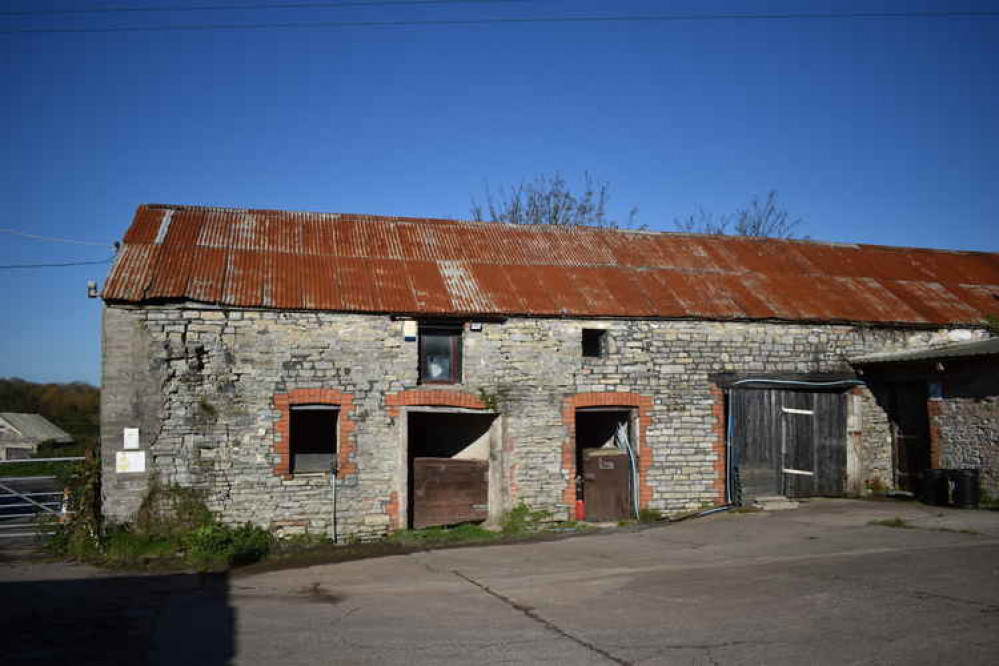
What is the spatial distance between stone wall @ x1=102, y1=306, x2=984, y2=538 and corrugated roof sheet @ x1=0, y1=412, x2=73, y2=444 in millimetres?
33299

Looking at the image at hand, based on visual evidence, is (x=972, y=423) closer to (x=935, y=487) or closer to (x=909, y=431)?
(x=935, y=487)

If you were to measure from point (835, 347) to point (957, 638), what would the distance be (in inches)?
386

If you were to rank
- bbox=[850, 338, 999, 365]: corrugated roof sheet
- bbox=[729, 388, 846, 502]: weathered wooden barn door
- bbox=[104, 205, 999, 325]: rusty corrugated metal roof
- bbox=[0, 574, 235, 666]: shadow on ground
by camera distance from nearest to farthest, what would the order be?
bbox=[0, 574, 235, 666]: shadow on ground < bbox=[104, 205, 999, 325]: rusty corrugated metal roof < bbox=[850, 338, 999, 365]: corrugated roof sheet < bbox=[729, 388, 846, 502]: weathered wooden barn door

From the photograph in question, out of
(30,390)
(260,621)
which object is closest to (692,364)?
(260,621)

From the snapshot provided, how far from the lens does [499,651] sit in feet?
22.1

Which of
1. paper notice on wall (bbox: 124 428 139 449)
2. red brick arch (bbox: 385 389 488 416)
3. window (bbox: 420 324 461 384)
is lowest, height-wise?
paper notice on wall (bbox: 124 428 139 449)

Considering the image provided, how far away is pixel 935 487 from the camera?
47.2 ft

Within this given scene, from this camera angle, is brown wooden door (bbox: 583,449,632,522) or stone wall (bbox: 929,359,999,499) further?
brown wooden door (bbox: 583,449,632,522)

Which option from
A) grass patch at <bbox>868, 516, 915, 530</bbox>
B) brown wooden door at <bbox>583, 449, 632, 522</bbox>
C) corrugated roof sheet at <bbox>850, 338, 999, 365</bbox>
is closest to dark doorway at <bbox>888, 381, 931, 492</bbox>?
corrugated roof sheet at <bbox>850, 338, 999, 365</bbox>

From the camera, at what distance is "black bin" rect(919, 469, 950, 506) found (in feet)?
46.7

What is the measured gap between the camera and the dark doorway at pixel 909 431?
15.5m

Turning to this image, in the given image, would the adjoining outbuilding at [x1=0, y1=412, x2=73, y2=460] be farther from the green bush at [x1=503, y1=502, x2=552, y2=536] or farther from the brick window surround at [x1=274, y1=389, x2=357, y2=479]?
the green bush at [x1=503, y1=502, x2=552, y2=536]

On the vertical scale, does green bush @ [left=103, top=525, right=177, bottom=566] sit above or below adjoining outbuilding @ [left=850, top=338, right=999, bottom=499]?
below

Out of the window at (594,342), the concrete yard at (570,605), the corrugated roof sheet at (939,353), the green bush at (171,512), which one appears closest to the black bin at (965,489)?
the concrete yard at (570,605)
